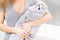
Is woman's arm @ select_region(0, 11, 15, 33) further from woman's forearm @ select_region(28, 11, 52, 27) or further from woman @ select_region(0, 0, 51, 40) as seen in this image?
woman's forearm @ select_region(28, 11, 52, 27)

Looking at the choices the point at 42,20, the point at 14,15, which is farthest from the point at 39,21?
the point at 14,15

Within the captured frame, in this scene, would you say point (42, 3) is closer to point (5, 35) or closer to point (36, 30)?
point (36, 30)

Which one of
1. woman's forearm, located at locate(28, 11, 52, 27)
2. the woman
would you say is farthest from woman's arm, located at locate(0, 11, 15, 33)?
woman's forearm, located at locate(28, 11, 52, 27)

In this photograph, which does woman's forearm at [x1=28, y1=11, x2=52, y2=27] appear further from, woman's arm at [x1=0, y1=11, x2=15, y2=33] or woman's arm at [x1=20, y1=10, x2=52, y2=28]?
woman's arm at [x1=0, y1=11, x2=15, y2=33]

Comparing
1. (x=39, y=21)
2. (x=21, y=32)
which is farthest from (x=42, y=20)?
(x=21, y=32)

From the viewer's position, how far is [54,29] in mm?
759

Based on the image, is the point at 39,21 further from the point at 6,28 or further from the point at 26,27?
the point at 6,28

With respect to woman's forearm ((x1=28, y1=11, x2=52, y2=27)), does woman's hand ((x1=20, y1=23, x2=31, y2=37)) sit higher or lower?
lower

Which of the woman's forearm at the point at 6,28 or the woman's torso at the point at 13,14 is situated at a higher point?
the woman's torso at the point at 13,14

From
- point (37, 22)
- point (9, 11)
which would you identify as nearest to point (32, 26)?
point (37, 22)

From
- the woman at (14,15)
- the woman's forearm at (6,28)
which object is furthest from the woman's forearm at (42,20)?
the woman's forearm at (6,28)

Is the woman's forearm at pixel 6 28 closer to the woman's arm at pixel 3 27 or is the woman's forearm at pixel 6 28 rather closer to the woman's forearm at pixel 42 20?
the woman's arm at pixel 3 27

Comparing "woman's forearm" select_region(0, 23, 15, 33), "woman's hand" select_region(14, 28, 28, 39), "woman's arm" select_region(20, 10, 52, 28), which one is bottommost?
"woman's hand" select_region(14, 28, 28, 39)

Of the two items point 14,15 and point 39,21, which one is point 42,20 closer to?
point 39,21
